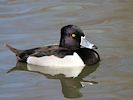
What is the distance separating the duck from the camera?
794 cm

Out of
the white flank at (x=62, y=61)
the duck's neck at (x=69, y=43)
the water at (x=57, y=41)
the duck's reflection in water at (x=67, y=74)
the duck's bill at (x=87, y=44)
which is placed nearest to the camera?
the water at (x=57, y=41)

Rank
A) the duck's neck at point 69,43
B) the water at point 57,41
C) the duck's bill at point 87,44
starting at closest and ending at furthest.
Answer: the water at point 57,41
the duck's bill at point 87,44
the duck's neck at point 69,43

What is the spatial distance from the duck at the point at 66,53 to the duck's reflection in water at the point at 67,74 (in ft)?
0.25

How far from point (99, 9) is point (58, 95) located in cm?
465

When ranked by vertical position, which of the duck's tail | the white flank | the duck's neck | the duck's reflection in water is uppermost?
the duck's neck

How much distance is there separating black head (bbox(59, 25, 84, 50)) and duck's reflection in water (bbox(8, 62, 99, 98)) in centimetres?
50

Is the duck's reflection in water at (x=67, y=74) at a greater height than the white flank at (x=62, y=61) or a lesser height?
lesser

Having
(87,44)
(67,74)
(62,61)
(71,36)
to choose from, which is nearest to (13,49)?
(62,61)

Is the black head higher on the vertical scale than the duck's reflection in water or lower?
higher

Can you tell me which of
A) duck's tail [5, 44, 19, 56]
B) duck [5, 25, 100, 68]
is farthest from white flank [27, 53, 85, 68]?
duck's tail [5, 44, 19, 56]

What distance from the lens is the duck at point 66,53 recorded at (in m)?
7.94

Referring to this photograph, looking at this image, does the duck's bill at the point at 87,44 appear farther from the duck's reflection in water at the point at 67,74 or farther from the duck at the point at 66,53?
the duck's reflection in water at the point at 67,74

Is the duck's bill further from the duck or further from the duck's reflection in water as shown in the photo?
the duck's reflection in water

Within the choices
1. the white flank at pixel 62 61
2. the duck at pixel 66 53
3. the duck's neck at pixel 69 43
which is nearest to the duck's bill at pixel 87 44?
the duck at pixel 66 53
